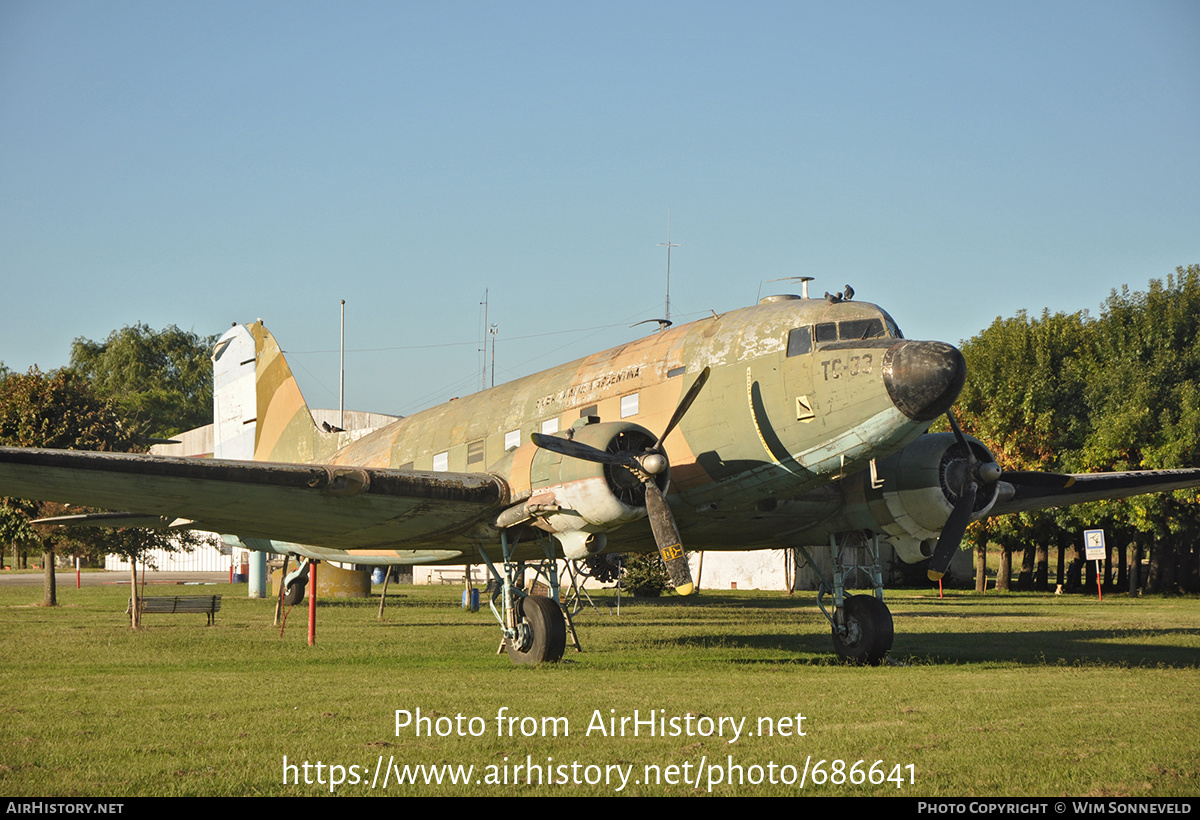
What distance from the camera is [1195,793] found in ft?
24.1

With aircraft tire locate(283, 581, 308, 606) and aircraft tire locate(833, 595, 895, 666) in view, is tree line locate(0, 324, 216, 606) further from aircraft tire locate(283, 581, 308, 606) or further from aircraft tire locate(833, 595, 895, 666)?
aircraft tire locate(833, 595, 895, 666)

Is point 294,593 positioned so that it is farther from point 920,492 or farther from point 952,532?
point 952,532

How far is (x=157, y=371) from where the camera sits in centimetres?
10975

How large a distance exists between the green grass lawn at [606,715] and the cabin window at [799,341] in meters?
4.77

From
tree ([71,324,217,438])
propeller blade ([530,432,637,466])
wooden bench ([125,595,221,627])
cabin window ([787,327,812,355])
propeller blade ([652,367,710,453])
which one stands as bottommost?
wooden bench ([125,595,221,627])

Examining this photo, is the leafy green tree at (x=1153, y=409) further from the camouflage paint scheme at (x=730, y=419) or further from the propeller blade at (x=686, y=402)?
the propeller blade at (x=686, y=402)

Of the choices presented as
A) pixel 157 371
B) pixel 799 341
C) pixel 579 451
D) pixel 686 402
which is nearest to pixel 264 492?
pixel 579 451

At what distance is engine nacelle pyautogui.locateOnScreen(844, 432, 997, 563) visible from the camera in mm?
16828

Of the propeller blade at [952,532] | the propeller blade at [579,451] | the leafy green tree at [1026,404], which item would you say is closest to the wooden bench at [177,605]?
the propeller blade at [579,451]

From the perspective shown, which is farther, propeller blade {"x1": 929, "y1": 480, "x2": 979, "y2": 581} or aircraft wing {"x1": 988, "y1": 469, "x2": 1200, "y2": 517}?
aircraft wing {"x1": 988, "y1": 469, "x2": 1200, "y2": 517}

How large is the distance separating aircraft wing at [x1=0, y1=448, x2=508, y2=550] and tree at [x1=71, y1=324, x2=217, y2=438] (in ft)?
290

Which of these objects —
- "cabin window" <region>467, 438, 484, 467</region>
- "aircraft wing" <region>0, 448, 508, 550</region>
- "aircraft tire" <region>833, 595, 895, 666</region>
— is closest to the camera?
"aircraft wing" <region>0, 448, 508, 550</region>

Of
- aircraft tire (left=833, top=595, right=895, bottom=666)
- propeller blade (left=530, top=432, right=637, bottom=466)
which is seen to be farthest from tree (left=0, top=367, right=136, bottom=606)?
aircraft tire (left=833, top=595, right=895, bottom=666)
